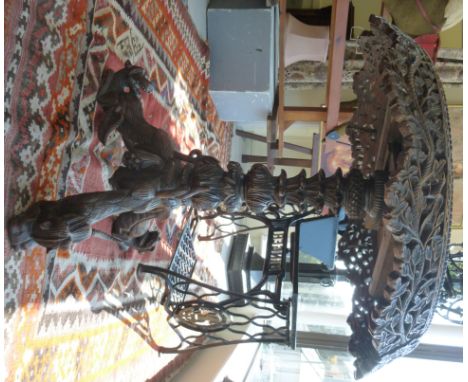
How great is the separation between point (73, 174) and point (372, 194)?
2.30 ft

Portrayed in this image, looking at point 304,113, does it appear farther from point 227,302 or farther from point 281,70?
point 227,302

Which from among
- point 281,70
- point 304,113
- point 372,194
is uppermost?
point 281,70

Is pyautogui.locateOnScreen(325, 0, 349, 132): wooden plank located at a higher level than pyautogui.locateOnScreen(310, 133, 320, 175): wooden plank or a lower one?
higher

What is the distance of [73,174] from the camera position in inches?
38.4

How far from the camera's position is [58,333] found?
3.03 ft

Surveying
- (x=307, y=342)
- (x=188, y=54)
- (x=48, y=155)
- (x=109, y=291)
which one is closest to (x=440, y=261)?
(x=48, y=155)

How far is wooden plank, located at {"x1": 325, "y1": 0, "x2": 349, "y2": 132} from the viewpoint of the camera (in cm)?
160

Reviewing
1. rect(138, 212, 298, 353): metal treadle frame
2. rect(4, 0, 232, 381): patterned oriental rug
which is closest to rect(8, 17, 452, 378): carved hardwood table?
rect(4, 0, 232, 381): patterned oriental rug

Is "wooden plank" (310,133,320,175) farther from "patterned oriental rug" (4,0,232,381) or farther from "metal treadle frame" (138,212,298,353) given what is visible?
"patterned oriental rug" (4,0,232,381)

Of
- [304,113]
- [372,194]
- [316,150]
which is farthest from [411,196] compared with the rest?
[316,150]

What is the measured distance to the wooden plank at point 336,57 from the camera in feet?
5.24

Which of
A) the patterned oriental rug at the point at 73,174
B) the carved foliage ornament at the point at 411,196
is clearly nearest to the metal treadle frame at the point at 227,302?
the patterned oriental rug at the point at 73,174

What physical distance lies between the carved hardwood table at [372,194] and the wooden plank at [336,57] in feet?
2.76

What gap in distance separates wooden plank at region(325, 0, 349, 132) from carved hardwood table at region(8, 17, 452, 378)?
0.84 m
